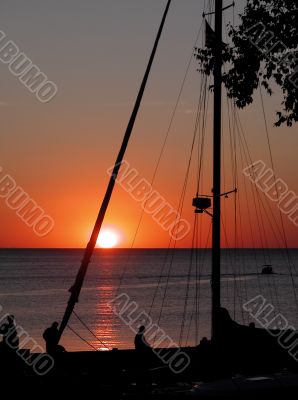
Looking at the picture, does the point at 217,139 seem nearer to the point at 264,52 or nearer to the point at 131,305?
the point at 264,52

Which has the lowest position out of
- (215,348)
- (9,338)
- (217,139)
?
(9,338)

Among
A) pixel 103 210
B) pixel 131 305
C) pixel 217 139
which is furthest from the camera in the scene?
pixel 131 305

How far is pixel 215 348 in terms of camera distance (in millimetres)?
24516

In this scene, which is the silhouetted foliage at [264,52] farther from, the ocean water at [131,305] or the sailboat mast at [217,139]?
the ocean water at [131,305]

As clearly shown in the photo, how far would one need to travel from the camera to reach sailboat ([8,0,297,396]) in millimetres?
23797

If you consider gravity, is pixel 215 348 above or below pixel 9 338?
above

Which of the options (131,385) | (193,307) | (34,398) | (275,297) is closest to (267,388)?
(131,385)

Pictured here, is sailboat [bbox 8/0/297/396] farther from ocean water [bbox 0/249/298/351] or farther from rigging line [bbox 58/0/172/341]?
ocean water [bbox 0/249/298/351]

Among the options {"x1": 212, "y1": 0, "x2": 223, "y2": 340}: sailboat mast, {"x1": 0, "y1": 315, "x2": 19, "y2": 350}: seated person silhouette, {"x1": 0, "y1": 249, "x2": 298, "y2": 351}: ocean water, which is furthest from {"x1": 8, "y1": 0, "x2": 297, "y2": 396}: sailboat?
{"x1": 0, "y1": 249, "x2": 298, "y2": 351}: ocean water

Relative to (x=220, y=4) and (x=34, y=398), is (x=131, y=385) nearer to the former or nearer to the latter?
(x=34, y=398)

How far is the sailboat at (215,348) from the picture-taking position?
937 inches

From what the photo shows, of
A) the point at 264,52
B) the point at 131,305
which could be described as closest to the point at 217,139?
the point at 264,52

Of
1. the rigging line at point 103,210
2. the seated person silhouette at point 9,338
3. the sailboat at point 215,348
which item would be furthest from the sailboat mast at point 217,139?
the seated person silhouette at point 9,338

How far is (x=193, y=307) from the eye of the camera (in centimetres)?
10019
